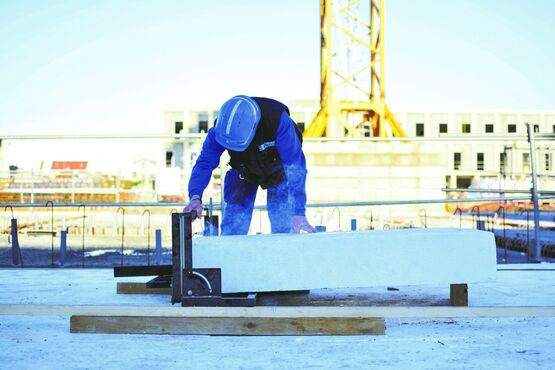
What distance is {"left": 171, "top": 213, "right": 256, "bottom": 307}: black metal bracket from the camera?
2.73 meters

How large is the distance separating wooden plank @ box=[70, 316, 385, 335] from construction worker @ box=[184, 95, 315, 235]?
33.7 inches

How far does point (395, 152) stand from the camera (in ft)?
54.3

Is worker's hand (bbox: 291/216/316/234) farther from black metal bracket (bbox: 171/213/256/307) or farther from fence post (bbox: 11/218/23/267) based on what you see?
fence post (bbox: 11/218/23/267)

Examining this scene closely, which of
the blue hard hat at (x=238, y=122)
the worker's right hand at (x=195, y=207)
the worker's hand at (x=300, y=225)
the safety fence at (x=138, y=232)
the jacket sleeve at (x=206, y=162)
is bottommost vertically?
the safety fence at (x=138, y=232)

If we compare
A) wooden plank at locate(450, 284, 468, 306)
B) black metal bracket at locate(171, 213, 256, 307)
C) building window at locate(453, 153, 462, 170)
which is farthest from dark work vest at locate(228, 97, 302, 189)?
building window at locate(453, 153, 462, 170)

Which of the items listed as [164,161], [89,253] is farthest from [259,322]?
[164,161]

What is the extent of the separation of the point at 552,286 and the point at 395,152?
1289 cm

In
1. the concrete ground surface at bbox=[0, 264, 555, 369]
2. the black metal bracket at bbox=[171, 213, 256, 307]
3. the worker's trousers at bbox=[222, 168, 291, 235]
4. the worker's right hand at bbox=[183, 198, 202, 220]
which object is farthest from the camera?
the worker's trousers at bbox=[222, 168, 291, 235]

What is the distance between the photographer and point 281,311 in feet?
8.24

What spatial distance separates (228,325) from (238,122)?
47.8 inches

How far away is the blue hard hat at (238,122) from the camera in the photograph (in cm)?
324

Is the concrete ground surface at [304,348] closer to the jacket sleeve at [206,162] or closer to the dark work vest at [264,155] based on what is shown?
the dark work vest at [264,155]

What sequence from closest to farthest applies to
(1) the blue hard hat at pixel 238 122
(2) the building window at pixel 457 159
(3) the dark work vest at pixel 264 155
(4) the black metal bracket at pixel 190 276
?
1. (4) the black metal bracket at pixel 190 276
2. (1) the blue hard hat at pixel 238 122
3. (3) the dark work vest at pixel 264 155
4. (2) the building window at pixel 457 159

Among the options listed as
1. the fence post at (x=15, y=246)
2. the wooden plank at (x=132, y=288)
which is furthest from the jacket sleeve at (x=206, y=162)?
the fence post at (x=15, y=246)
